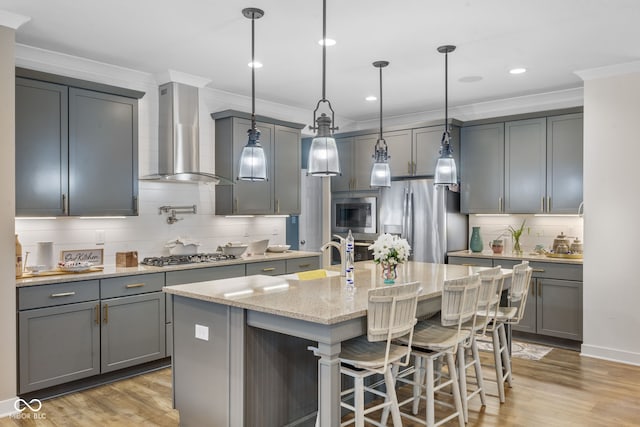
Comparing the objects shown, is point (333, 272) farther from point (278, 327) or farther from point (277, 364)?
point (278, 327)

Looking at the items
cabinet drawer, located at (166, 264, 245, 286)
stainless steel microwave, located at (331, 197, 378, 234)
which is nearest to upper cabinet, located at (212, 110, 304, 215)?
cabinet drawer, located at (166, 264, 245, 286)

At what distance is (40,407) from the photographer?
136 inches

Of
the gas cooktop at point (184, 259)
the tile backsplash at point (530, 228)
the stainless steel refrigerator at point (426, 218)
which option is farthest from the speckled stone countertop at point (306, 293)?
the tile backsplash at point (530, 228)

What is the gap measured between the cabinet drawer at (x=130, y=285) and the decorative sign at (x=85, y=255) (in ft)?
1.88

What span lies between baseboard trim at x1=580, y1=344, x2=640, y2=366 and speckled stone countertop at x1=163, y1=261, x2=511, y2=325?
5.39 feet

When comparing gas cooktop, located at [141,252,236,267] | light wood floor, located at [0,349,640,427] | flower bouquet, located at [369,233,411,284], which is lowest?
light wood floor, located at [0,349,640,427]

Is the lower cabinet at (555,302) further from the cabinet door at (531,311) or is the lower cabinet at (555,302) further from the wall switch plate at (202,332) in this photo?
the wall switch plate at (202,332)

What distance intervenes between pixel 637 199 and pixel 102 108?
487 cm

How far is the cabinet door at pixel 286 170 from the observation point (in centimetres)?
564

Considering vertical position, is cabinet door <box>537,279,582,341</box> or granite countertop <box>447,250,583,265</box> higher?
granite countertop <box>447,250,583,265</box>

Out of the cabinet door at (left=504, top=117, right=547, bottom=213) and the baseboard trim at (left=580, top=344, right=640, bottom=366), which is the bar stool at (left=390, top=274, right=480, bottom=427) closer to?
the baseboard trim at (left=580, top=344, right=640, bottom=366)

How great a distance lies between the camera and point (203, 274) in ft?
14.6

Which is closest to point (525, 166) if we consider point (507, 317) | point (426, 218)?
point (426, 218)

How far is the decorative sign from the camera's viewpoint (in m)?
4.13
